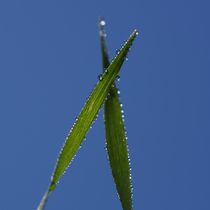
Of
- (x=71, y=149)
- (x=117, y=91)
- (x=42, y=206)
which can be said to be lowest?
(x=42, y=206)

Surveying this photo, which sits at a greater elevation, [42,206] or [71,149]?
[71,149]

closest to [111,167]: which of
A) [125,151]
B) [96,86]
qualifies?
[125,151]

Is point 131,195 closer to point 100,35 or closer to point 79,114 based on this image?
point 79,114

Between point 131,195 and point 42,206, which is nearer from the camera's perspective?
point 42,206
